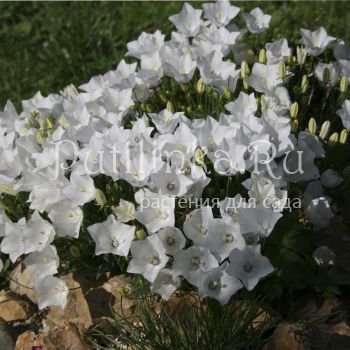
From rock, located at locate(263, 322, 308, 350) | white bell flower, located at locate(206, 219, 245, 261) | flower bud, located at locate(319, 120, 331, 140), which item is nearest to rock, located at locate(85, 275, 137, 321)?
white bell flower, located at locate(206, 219, 245, 261)

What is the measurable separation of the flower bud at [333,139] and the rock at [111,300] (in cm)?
127

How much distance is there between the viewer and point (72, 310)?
134 inches

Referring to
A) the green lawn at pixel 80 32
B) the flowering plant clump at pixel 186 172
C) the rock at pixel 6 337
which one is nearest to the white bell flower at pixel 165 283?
the flowering plant clump at pixel 186 172

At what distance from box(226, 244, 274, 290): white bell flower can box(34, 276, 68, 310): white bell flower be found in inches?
35.3

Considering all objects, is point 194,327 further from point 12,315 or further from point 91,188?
point 12,315

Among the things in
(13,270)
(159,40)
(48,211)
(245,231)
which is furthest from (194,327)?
(159,40)

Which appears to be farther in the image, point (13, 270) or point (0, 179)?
point (13, 270)

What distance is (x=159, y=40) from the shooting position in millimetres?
4129

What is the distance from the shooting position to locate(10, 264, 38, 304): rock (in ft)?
12.2

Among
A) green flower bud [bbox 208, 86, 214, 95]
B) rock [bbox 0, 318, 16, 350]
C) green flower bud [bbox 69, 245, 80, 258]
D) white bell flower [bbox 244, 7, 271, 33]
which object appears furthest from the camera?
white bell flower [bbox 244, 7, 271, 33]

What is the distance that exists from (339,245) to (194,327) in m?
0.84

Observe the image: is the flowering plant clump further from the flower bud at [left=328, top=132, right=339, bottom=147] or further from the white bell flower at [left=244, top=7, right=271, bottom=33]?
the white bell flower at [left=244, top=7, right=271, bottom=33]

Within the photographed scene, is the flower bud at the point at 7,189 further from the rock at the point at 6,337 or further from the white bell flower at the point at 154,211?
the white bell flower at the point at 154,211

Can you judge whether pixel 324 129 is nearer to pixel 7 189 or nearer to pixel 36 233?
pixel 36 233
